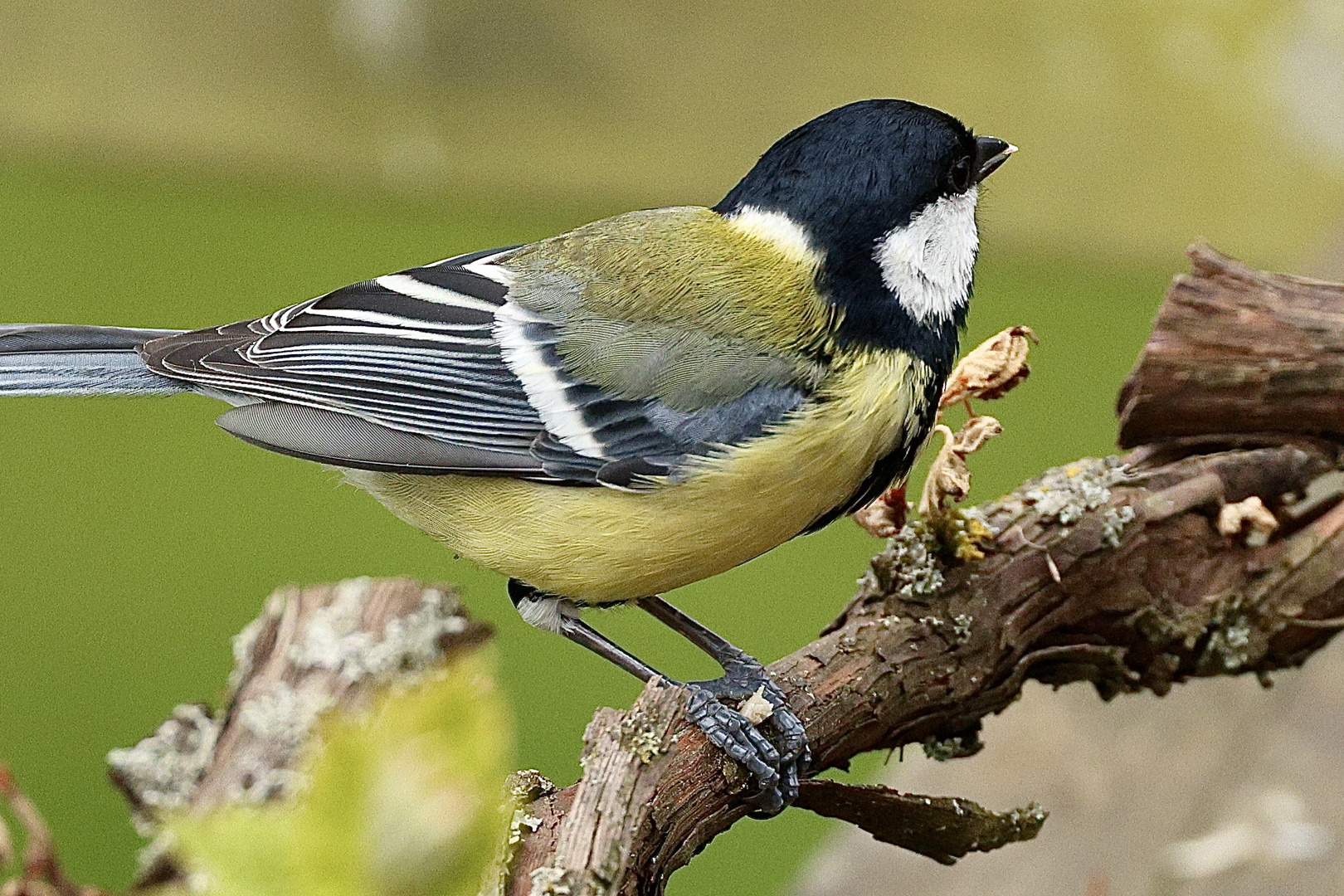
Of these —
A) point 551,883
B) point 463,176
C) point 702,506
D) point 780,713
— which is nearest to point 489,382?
point 702,506

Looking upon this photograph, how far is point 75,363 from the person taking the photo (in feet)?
2.91

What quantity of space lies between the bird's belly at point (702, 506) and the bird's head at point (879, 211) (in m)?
0.04

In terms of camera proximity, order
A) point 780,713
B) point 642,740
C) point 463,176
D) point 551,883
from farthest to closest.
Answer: point 463,176
point 780,713
point 642,740
point 551,883

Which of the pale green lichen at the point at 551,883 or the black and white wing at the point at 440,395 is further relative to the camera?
the black and white wing at the point at 440,395

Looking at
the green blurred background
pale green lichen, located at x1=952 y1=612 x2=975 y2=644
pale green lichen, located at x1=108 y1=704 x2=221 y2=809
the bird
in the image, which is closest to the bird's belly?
the bird

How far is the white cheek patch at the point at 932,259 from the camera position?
2.68ft

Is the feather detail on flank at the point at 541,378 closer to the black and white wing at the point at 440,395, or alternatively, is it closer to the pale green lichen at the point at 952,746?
the black and white wing at the point at 440,395

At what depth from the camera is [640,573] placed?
0.79 metres

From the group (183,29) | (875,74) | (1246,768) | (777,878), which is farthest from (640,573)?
(183,29)

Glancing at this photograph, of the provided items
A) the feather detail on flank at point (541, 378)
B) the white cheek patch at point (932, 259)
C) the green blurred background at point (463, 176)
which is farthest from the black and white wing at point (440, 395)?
the green blurred background at point (463, 176)

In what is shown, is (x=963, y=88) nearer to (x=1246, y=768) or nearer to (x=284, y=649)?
(x=1246, y=768)

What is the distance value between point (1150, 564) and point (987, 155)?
0.31 metres

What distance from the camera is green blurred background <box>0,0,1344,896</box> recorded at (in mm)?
2217

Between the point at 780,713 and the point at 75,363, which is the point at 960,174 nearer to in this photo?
the point at 780,713
